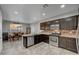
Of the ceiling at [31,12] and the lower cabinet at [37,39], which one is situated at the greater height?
the ceiling at [31,12]

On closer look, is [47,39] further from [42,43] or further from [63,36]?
[63,36]

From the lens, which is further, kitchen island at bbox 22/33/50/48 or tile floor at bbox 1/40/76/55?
kitchen island at bbox 22/33/50/48

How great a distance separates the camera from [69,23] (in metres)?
2.35

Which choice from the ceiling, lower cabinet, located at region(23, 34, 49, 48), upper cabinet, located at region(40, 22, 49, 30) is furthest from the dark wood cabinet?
the ceiling

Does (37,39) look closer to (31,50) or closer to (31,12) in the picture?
(31,50)

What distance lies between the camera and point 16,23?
75.5 inches

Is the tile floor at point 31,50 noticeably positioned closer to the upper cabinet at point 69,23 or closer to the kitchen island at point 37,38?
the kitchen island at point 37,38

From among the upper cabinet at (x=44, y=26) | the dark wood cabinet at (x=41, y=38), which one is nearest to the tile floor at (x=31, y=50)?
the dark wood cabinet at (x=41, y=38)

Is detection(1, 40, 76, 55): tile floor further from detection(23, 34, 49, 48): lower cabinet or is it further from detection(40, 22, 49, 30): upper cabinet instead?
detection(40, 22, 49, 30): upper cabinet

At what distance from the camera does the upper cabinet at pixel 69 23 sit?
7.01ft

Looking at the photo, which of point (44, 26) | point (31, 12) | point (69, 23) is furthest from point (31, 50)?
point (69, 23)

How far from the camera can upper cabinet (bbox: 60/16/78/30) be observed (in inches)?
84.1

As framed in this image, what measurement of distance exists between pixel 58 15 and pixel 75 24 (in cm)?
55
